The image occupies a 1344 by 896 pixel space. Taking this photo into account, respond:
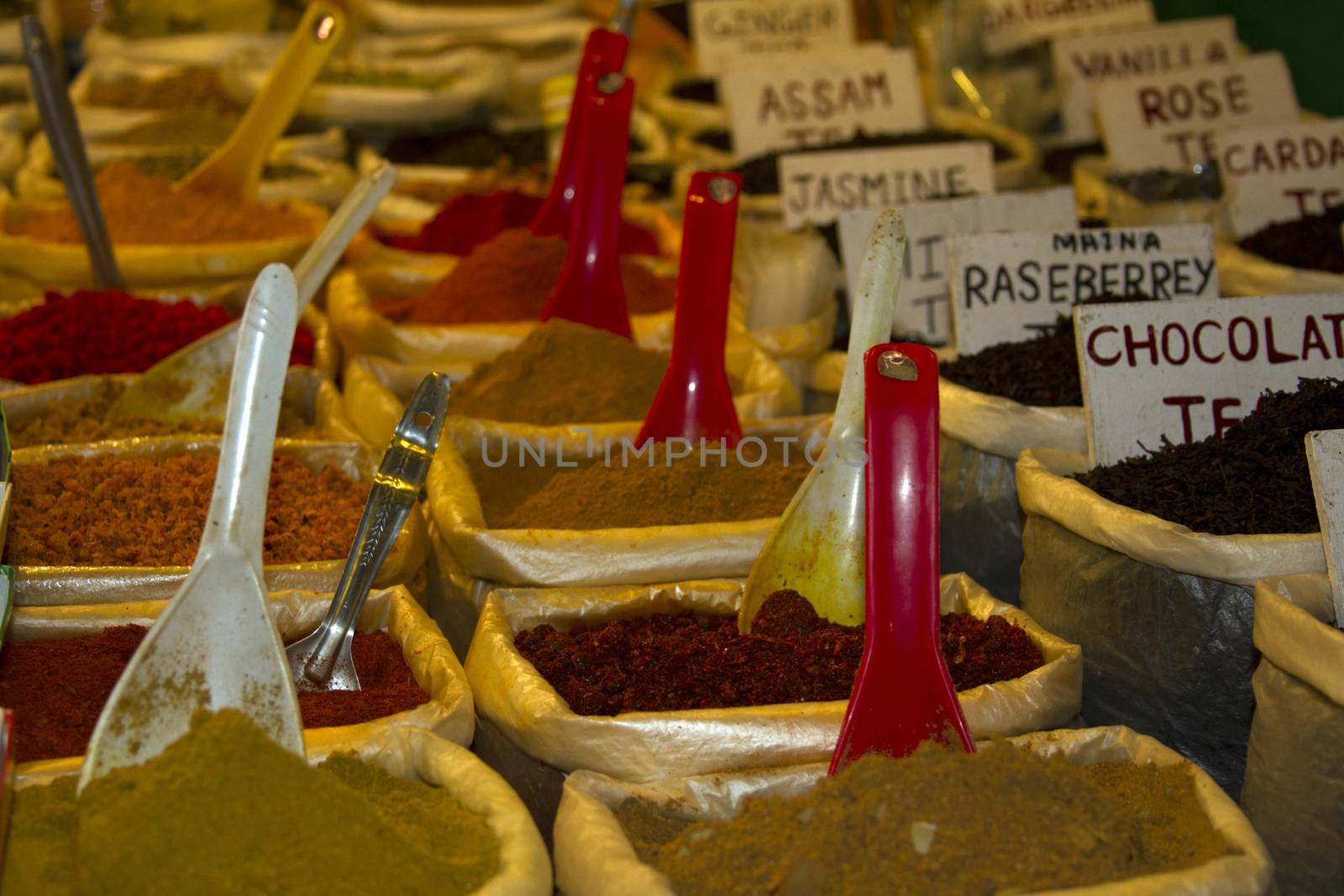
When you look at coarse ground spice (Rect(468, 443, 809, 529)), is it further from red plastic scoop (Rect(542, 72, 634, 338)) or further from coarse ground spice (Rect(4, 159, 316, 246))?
coarse ground spice (Rect(4, 159, 316, 246))

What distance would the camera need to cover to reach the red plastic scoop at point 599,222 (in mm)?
1969

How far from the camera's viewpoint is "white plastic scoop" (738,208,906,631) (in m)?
1.36

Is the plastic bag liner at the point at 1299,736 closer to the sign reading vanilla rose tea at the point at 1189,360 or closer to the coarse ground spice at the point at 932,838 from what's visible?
the coarse ground spice at the point at 932,838

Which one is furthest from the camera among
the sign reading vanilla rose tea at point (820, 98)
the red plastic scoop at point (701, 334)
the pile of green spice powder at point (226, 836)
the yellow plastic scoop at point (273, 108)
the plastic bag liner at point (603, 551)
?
the sign reading vanilla rose tea at point (820, 98)

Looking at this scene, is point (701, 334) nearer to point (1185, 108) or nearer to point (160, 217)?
point (160, 217)

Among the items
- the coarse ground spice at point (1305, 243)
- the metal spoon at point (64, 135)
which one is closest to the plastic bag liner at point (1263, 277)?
the coarse ground spice at point (1305, 243)

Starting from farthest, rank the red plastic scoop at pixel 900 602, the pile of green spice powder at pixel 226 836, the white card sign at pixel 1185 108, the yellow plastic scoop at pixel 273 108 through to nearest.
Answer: the white card sign at pixel 1185 108, the yellow plastic scoop at pixel 273 108, the red plastic scoop at pixel 900 602, the pile of green spice powder at pixel 226 836

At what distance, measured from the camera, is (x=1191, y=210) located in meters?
2.60

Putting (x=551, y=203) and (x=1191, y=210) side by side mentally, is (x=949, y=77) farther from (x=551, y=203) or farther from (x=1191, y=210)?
(x=551, y=203)

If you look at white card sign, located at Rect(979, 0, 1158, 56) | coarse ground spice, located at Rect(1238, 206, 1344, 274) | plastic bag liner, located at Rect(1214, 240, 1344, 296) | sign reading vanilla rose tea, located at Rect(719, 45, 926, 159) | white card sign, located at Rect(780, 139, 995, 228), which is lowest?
plastic bag liner, located at Rect(1214, 240, 1344, 296)

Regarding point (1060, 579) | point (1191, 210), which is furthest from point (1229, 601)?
point (1191, 210)

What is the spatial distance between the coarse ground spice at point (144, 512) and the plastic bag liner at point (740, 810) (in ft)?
1.79

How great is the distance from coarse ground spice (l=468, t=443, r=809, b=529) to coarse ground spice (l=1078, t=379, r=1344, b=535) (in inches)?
14.5

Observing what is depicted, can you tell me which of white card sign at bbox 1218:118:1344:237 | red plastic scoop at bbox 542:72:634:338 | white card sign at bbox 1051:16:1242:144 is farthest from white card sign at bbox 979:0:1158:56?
red plastic scoop at bbox 542:72:634:338
